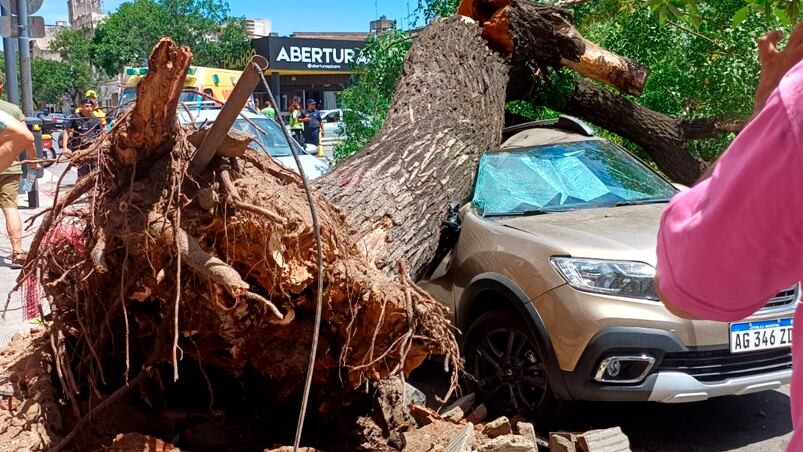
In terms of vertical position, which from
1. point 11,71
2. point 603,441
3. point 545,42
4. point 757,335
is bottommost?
point 603,441

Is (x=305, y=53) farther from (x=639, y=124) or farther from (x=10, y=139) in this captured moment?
(x=10, y=139)

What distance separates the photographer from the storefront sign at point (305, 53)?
3969cm

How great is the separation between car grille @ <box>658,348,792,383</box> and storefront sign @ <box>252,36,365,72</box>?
118 ft

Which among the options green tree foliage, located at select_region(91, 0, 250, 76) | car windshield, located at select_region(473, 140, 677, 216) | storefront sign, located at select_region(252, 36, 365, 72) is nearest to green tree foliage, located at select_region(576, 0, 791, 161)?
car windshield, located at select_region(473, 140, 677, 216)

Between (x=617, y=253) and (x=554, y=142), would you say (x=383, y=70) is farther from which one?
(x=617, y=253)

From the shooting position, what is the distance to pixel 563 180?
17.9 ft

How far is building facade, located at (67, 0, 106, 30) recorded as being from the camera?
261ft

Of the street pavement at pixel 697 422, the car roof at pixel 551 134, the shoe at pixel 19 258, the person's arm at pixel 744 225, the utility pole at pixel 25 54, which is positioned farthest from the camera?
the utility pole at pixel 25 54

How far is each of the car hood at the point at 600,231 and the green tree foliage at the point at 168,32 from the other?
36.4 m

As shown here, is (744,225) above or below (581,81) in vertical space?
below

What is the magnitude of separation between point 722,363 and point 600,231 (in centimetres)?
97

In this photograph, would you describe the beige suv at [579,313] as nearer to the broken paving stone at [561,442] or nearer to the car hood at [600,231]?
the car hood at [600,231]

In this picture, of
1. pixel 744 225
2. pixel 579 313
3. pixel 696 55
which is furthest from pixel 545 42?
pixel 744 225

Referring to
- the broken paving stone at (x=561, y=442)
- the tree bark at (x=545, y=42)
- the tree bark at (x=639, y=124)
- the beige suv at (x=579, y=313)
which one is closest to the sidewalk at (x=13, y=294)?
the beige suv at (x=579, y=313)
